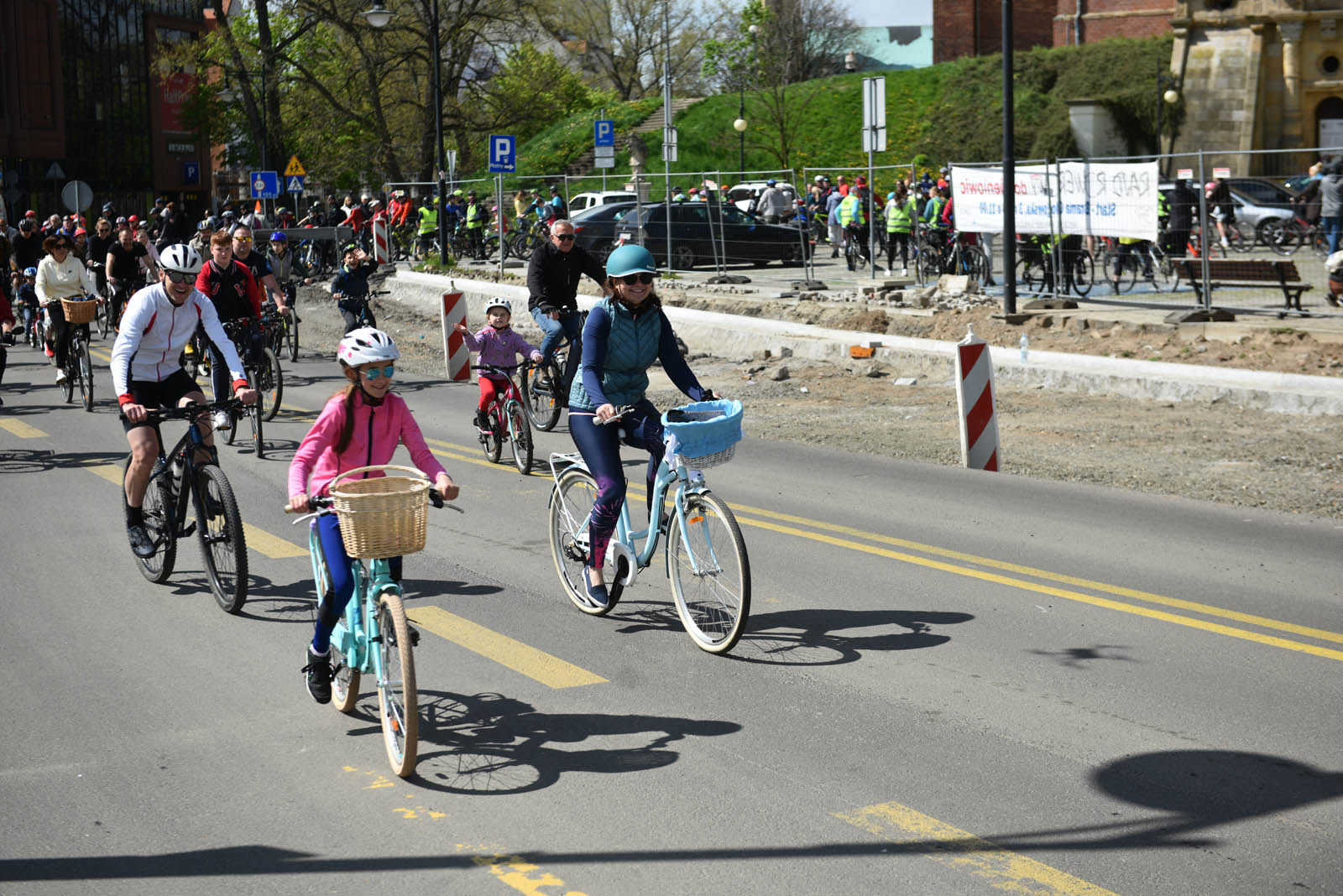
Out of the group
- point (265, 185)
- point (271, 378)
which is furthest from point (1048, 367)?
point (265, 185)

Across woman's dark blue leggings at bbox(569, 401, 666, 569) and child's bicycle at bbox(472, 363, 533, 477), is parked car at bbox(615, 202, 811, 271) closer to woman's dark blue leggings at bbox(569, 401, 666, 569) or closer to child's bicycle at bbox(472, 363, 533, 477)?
child's bicycle at bbox(472, 363, 533, 477)

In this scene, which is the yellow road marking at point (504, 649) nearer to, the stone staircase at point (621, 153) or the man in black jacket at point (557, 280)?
the man in black jacket at point (557, 280)

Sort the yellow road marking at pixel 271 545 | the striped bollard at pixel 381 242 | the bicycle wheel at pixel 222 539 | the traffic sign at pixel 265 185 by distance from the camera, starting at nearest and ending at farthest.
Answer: the bicycle wheel at pixel 222 539
the yellow road marking at pixel 271 545
the striped bollard at pixel 381 242
the traffic sign at pixel 265 185

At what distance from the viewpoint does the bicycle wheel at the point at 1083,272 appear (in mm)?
22078

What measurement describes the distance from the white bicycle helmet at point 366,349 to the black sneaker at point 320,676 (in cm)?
121

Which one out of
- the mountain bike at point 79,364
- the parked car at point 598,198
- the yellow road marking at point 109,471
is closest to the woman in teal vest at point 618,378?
the yellow road marking at point 109,471

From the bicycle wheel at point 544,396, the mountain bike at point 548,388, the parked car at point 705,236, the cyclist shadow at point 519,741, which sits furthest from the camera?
the parked car at point 705,236

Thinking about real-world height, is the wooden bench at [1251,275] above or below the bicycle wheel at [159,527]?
above

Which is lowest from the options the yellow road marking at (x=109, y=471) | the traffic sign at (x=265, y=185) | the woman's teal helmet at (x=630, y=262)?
the yellow road marking at (x=109, y=471)

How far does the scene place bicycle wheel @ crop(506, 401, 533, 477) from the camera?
40.3ft

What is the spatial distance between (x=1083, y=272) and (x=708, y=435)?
57.0 feet

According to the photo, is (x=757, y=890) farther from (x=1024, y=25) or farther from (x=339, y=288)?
(x=1024, y=25)

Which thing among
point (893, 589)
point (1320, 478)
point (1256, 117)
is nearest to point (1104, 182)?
point (1320, 478)

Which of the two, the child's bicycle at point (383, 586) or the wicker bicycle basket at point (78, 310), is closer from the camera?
the child's bicycle at point (383, 586)
